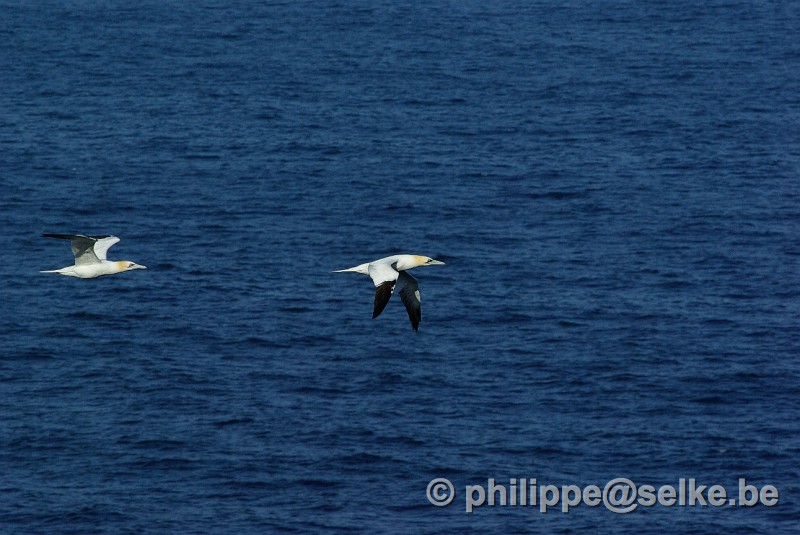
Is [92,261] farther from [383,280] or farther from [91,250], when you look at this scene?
[383,280]

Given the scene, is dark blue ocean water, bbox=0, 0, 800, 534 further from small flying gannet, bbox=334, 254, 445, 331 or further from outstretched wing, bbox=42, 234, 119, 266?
small flying gannet, bbox=334, 254, 445, 331

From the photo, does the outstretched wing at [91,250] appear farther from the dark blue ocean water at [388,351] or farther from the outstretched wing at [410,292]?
the dark blue ocean water at [388,351]

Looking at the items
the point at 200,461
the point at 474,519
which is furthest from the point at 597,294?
the point at 200,461

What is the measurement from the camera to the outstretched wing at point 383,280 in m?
52.9

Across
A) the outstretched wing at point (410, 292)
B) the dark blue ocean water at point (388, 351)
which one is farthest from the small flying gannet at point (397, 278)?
the dark blue ocean water at point (388, 351)

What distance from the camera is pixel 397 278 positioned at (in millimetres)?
56781

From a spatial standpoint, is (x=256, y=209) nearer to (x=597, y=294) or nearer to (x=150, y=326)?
(x=150, y=326)

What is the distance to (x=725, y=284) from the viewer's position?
6373 inches

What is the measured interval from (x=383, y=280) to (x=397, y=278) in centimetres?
243

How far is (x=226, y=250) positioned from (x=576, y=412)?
51.8 m

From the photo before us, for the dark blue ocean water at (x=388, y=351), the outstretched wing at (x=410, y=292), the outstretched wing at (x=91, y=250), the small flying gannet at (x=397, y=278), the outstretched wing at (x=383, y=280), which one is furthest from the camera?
the dark blue ocean water at (x=388, y=351)

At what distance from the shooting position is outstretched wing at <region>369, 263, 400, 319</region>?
174 feet

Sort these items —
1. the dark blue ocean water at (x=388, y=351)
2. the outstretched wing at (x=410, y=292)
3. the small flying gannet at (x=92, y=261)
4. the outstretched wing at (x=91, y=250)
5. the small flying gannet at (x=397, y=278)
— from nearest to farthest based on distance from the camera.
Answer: the small flying gannet at (x=397, y=278) < the outstretched wing at (x=410, y=292) < the outstretched wing at (x=91, y=250) < the small flying gannet at (x=92, y=261) < the dark blue ocean water at (x=388, y=351)

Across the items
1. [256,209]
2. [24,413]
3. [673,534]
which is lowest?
[673,534]
